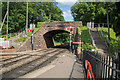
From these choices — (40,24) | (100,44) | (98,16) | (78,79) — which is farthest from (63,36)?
(78,79)

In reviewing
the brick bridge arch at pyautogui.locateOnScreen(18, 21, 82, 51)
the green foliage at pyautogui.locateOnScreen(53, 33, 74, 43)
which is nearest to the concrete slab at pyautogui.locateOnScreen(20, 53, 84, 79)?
the brick bridge arch at pyautogui.locateOnScreen(18, 21, 82, 51)

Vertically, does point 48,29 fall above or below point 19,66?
above

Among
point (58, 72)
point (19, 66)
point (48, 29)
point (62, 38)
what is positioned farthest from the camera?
point (62, 38)

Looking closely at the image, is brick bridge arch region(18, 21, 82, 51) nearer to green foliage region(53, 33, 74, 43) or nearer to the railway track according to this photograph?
the railway track

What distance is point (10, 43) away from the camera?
23.3 metres

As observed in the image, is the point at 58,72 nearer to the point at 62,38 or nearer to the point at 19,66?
the point at 19,66

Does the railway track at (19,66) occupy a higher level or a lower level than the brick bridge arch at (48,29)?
lower

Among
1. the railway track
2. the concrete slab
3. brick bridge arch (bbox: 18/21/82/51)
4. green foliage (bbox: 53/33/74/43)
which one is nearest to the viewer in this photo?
the concrete slab

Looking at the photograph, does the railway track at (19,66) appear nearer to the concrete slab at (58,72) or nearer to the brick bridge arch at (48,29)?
the concrete slab at (58,72)

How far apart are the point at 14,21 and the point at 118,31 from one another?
1088 inches

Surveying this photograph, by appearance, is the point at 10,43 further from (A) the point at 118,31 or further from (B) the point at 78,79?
(B) the point at 78,79

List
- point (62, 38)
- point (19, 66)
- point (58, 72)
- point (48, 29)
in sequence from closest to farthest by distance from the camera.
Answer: point (58, 72) → point (19, 66) → point (48, 29) → point (62, 38)

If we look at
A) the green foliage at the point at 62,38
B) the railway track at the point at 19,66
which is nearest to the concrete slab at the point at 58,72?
the railway track at the point at 19,66

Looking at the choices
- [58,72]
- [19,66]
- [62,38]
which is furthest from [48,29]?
[62,38]
